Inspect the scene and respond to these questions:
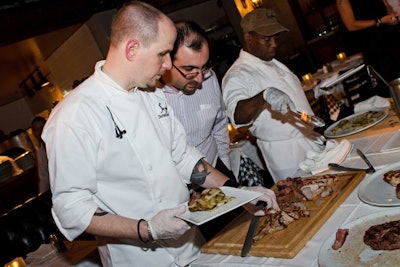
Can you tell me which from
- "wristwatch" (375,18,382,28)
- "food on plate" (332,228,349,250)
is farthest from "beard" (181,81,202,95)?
"wristwatch" (375,18,382,28)

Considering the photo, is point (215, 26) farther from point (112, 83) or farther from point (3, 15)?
point (112, 83)

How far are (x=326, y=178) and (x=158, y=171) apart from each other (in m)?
0.80

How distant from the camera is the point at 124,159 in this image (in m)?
1.80

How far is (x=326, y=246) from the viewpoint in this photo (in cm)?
129

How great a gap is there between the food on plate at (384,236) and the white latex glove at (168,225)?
0.70 metres

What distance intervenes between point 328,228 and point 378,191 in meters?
0.24

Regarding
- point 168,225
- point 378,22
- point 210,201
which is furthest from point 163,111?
point 378,22

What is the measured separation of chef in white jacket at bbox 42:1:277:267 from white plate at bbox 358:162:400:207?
1.30 feet

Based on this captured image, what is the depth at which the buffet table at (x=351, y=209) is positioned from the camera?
1.40 metres

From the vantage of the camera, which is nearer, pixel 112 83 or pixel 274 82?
pixel 112 83

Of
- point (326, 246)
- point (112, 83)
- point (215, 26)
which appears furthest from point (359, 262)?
point (215, 26)

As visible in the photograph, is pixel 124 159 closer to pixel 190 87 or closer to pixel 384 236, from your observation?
pixel 190 87

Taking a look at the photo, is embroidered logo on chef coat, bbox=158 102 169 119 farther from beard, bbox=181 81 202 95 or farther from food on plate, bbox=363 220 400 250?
food on plate, bbox=363 220 400 250

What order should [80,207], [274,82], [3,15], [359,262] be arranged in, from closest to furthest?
1. [359,262]
2. [80,207]
3. [274,82]
4. [3,15]
